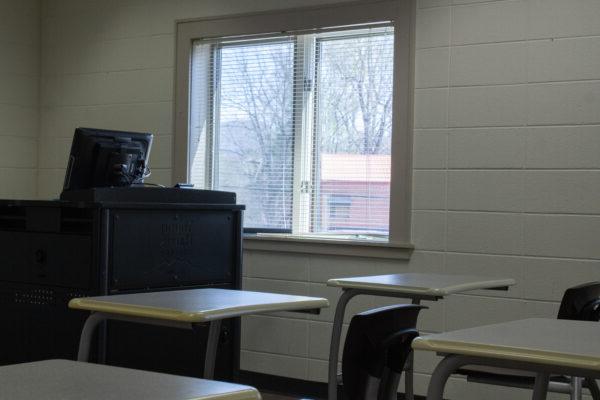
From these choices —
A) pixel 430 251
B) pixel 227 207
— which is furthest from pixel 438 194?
pixel 227 207

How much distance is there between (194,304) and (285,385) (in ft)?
9.12

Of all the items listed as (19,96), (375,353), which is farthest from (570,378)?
(19,96)

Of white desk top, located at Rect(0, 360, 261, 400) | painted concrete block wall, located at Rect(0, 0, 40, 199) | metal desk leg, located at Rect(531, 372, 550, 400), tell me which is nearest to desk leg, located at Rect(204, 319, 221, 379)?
metal desk leg, located at Rect(531, 372, 550, 400)

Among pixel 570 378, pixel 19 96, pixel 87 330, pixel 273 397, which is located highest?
pixel 19 96

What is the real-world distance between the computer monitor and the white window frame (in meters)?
1.21

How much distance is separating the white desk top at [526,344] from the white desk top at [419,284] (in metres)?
0.84

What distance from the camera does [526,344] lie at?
1514 millimetres

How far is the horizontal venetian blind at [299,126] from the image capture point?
4.52 meters

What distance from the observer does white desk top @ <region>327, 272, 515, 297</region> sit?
8.64 feet

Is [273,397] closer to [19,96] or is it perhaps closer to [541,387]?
[541,387]

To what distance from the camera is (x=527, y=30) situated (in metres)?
4.02

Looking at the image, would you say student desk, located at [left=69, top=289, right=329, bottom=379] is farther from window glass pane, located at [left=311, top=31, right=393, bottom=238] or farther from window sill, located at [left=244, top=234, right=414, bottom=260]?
window glass pane, located at [left=311, top=31, right=393, bottom=238]

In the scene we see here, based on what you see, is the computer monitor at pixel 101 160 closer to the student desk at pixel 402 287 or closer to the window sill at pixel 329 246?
the window sill at pixel 329 246

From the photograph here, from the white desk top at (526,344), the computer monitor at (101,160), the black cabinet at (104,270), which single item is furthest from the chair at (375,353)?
the computer monitor at (101,160)
